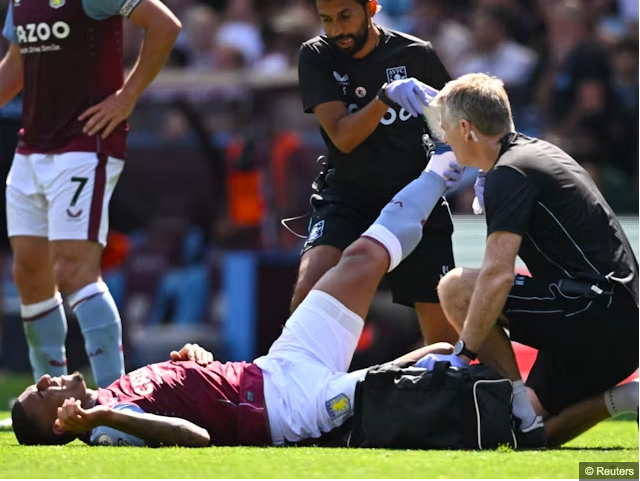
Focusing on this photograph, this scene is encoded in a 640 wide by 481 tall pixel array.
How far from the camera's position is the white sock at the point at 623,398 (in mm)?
5281

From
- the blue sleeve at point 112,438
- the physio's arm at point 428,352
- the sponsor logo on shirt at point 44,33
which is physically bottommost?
the blue sleeve at point 112,438

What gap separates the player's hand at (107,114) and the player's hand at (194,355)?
1484 millimetres

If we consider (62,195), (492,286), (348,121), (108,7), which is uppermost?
(108,7)

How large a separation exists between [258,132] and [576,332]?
6.79 metres

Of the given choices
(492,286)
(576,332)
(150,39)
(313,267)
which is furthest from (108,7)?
(576,332)

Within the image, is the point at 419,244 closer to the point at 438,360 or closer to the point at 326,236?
the point at 326,236

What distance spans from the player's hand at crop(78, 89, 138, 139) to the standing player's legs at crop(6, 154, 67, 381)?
1.01 ft

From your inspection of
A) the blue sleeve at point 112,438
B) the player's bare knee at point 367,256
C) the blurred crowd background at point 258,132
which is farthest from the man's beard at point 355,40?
the blurred crowd background at point 258,132

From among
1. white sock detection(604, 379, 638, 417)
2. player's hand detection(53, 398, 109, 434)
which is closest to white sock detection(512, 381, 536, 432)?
white sock detection(604, 379, 638, 417)

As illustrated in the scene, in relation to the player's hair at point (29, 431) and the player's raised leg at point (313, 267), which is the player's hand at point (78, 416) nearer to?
the player's hair at point (29, 431)

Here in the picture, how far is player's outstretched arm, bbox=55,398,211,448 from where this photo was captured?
196 inches

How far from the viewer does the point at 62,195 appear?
6.45 metres

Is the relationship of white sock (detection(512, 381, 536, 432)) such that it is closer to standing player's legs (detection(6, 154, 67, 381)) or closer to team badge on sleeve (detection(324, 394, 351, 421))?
team badge on sleeve (detection(324, 394, 351, 421))

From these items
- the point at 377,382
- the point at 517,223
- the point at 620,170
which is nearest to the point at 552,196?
the point at 517,223
